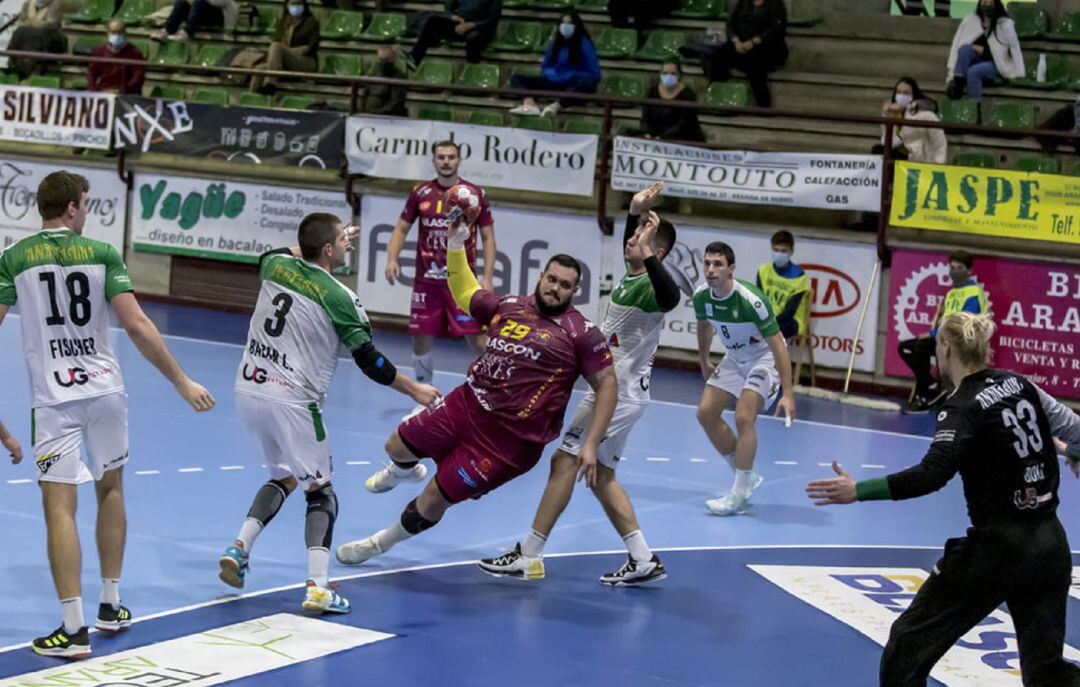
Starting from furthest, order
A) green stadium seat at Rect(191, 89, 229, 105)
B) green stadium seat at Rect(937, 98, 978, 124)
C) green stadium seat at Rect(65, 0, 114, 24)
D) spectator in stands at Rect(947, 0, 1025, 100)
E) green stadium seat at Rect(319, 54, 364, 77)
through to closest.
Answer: green stadium seat at Rect(65, 0, 114, 24)
green stadium seat at Rect(319, 54, 364, 77)
green stadium seat at Rect(191, 89, 229, 105)
spectator in stands at Rect(947, 0, 1025, 100)
green stadium seat at Rect(937, 98, 978, 124)

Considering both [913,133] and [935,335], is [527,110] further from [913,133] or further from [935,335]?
[935,335]

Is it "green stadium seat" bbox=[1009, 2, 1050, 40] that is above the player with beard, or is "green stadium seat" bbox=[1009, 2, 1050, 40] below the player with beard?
above

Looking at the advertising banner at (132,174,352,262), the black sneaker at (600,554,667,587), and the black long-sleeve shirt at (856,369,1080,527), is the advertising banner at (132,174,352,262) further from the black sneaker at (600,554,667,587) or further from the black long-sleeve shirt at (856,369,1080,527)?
the black long-sleeve shirt at (856,369,1080,527)

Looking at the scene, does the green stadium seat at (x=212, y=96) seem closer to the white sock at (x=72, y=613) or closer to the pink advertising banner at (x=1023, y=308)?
the pink advertising banner at (x=1023, y=308)

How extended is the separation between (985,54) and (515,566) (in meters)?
12.2

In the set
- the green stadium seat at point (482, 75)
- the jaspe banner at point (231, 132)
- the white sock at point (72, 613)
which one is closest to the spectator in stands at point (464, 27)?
the green stadium seat at point (482, 75)

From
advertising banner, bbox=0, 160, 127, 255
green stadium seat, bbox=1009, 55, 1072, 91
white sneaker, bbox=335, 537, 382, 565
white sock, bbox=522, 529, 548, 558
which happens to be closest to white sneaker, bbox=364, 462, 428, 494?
white sneaker, bbox=335, 537, 382, 565

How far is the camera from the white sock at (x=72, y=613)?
6.92m

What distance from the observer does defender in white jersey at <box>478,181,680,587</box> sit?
8648 millimetres

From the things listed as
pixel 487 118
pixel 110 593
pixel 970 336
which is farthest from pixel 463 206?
pixel 487 118

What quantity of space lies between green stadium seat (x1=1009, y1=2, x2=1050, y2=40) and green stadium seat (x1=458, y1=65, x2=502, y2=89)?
6.66 metres

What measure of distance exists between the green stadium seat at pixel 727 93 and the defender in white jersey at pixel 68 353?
13.1m

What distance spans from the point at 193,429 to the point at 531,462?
183 inches

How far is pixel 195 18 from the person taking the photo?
2281 centimetres
